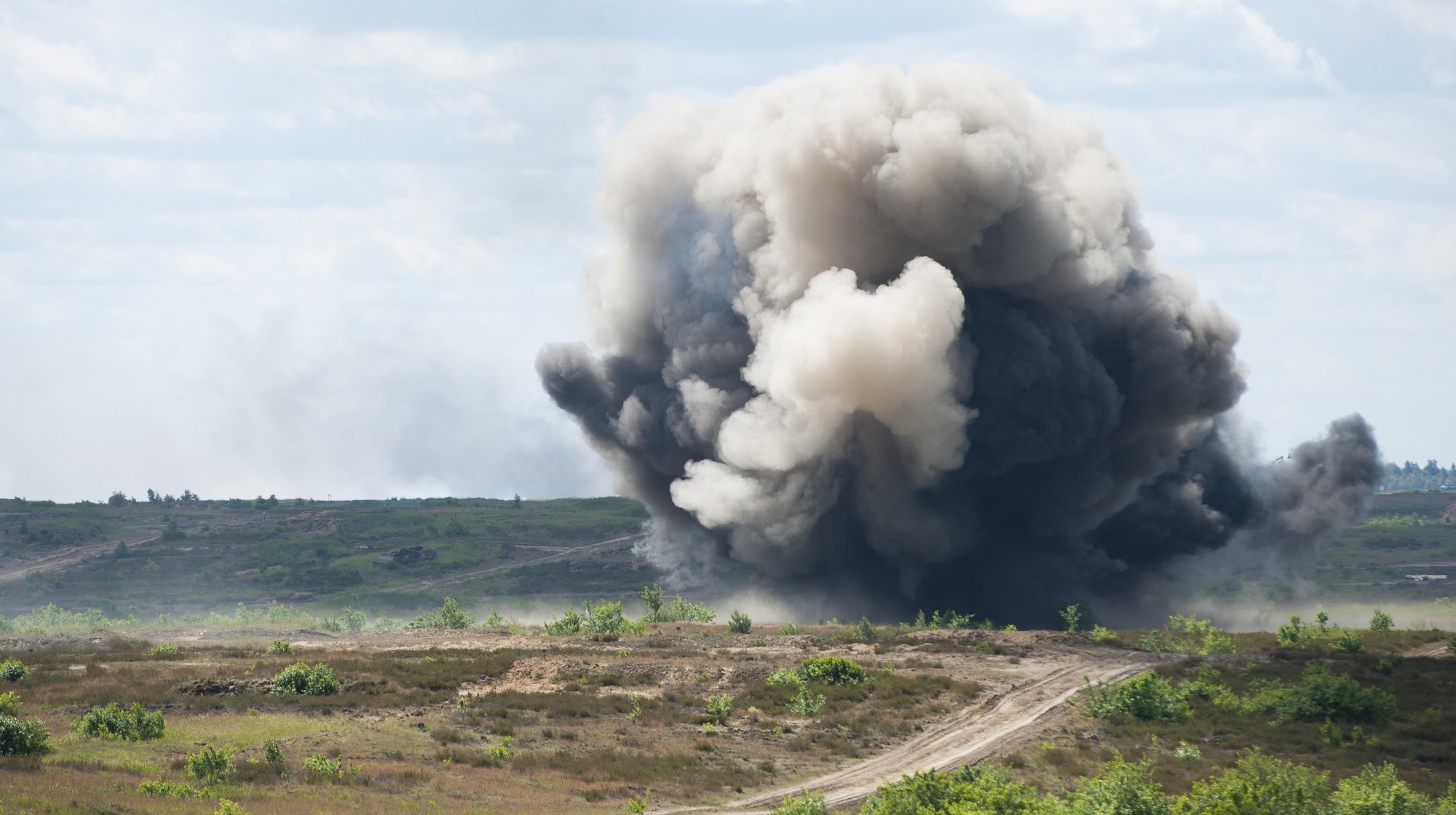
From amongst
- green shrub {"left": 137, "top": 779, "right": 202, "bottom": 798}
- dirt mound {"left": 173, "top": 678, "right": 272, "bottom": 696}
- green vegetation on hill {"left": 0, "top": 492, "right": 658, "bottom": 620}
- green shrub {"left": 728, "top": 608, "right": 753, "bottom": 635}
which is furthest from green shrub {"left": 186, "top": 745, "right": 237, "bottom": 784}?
green vegetation on hill {"left": 0, "top": 492, "right": 658, "bottom": 620}

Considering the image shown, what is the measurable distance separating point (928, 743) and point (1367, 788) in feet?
57.2

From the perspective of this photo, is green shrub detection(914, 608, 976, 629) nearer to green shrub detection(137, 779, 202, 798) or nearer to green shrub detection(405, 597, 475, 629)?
green shrub detection(405, 597, 475, 629)

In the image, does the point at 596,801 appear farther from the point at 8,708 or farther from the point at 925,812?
the point at 8,708

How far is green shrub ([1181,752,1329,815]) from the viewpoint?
82.0ft

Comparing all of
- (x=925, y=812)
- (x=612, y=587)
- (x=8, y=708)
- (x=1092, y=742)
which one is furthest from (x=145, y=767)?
(x=612, y=587)

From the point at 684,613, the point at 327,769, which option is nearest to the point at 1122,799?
the point at 327,769

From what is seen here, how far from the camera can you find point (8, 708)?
1623 inches

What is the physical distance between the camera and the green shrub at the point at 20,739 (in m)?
33.8

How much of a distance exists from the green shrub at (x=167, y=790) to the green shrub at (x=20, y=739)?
4.95m

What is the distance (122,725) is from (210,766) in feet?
24.0

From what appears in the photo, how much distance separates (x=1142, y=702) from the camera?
47.3m

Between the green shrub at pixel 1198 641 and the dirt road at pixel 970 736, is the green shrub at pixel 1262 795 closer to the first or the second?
the dirt road at pixel 970 736

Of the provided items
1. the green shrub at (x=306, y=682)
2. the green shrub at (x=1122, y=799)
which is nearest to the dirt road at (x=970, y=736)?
the green shrub at (x=1122, y=799)

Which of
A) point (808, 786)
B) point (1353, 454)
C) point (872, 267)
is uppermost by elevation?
point (872, 267)
